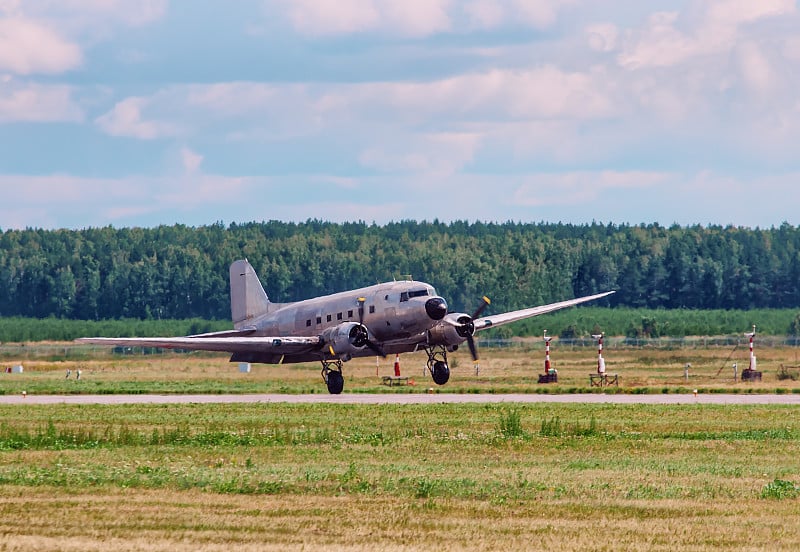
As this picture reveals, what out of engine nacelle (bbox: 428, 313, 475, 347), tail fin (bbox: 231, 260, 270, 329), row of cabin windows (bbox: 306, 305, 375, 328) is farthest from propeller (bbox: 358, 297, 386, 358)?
tail fin (bbox: 231, 260, 270, 329)

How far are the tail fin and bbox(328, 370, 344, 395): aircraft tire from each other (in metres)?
9.93

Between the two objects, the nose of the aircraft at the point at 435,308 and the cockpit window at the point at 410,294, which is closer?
the nose of the aircraft at the point at 435,308

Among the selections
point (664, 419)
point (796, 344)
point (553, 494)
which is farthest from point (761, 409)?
point (796, 344)

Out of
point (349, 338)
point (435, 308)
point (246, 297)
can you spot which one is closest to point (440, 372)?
point (435, 308)

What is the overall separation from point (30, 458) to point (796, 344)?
254 feet

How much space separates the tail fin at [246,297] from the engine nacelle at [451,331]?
37.9 ft

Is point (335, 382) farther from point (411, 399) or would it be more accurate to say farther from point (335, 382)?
point (411, 399)

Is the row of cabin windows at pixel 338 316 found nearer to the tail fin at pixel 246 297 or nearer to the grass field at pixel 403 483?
the tail fin at pixel 246 297

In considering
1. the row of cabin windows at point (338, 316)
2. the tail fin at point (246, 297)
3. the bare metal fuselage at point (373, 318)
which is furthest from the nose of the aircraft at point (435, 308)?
the tail fin at point (246, 297)

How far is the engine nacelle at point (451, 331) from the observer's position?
184 ft

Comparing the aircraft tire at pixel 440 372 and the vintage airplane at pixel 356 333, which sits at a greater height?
the vintage airplane at pixel 356 333

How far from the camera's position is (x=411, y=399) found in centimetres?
5038

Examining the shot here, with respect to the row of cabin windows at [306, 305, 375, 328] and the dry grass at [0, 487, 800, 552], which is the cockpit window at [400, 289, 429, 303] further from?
the dry grass at [0, 487, 800, 552]

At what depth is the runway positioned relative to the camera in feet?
156
